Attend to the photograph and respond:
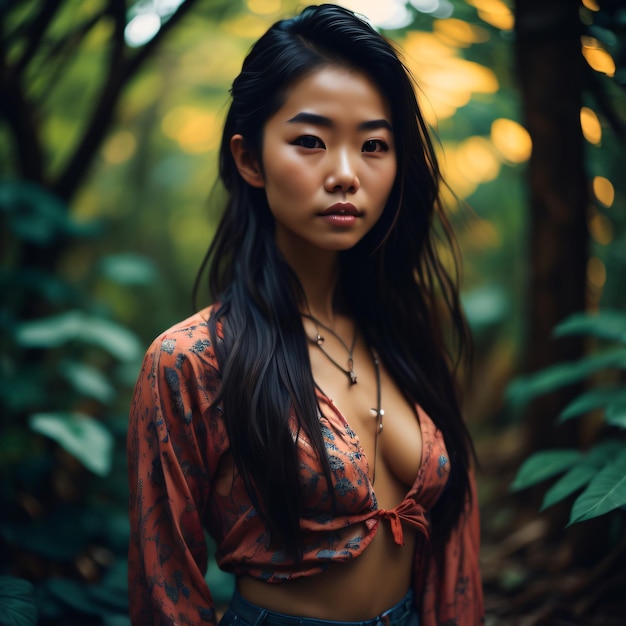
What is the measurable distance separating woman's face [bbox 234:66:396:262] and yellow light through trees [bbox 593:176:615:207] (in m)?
1.32

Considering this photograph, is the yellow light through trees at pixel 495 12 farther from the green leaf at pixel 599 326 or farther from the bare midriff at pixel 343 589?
the bare midriff at pixel 343 589

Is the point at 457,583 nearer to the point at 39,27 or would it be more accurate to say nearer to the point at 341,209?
the point at 341,209

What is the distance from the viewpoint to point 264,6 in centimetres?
252

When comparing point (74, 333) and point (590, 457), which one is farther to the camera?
point (74, 333)

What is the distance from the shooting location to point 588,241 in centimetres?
210

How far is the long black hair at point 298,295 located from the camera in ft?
3.71

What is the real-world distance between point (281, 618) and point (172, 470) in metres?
0.34

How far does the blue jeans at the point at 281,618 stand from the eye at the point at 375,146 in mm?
893

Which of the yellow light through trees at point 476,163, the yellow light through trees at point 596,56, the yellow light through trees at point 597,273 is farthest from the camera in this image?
the yellow light through trees at point 476,163

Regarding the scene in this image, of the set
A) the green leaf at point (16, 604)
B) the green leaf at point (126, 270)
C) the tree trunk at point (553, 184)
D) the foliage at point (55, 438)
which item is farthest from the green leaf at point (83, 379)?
the tree trunk at point (553, 184)

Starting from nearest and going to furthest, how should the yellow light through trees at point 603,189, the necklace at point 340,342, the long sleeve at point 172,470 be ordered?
the long sleeve at point 172,470 < the necklace at point 340,342 < the yellow light through trees at point 603,189

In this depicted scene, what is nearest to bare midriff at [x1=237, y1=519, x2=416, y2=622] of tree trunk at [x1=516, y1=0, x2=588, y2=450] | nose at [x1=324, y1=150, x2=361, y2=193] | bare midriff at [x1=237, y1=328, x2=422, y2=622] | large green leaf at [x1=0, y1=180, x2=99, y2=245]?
bare midriff at [x1=237, y1=328, x2=422, y2=622]

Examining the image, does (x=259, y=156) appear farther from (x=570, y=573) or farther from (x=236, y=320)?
(x=570, y=573)

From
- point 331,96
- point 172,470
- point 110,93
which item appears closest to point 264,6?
point 110,93
